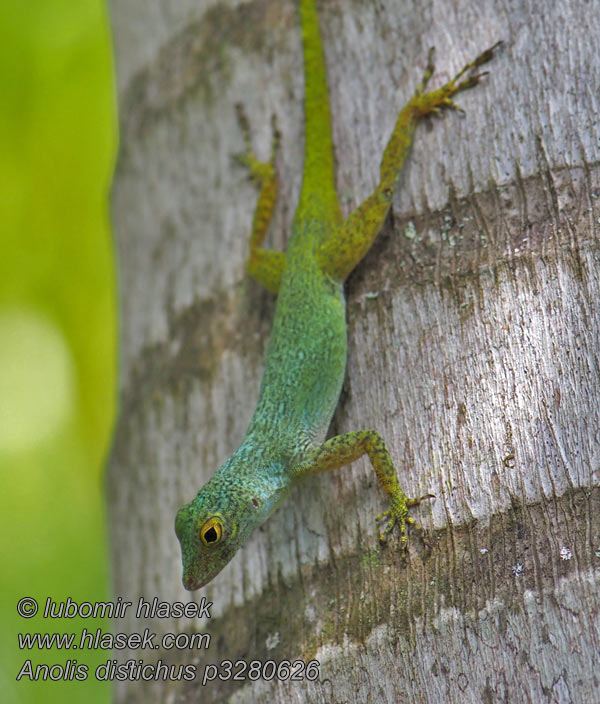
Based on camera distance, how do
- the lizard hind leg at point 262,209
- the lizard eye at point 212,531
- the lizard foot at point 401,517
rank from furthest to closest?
1. the lizard hind leg at point 262,209
2. the lizard eye at point 212,531
3. the lizard foot at point 401,517

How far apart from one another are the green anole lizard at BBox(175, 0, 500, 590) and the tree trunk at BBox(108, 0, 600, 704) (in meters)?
0.06

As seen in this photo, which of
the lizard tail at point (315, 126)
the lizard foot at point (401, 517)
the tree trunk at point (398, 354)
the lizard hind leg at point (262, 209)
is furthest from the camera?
the lizard hind leg at point (262, 209)

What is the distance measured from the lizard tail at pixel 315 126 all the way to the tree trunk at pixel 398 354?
0.05 meters

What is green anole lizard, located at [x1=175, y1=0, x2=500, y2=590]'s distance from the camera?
2373mm

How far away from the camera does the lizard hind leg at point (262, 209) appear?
2.84m

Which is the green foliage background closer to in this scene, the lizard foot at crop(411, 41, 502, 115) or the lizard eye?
the lizard eye

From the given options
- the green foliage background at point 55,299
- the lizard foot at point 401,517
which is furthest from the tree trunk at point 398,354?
the green foliage background at point 55,299

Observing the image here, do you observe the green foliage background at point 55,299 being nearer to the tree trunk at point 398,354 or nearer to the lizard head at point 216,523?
the tree trunk at point 398,354

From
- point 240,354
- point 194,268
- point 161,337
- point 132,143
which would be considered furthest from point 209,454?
point 132,143

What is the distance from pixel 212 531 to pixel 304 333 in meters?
0.83

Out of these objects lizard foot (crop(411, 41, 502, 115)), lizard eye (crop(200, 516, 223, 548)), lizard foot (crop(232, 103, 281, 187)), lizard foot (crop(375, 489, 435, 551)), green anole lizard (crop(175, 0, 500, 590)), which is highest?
lizard foot (crop(232, 103, 281, 187))

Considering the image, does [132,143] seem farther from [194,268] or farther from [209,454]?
[209,454]

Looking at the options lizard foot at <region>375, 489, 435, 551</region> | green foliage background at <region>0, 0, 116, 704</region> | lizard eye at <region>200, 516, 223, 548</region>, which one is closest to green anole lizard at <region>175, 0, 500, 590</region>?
lizard eye at <region>200, 516, 223, 548</region>

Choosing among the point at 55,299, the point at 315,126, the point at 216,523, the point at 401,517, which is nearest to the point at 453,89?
the point at 315,126
